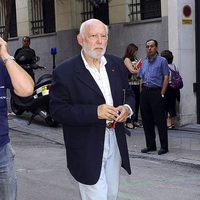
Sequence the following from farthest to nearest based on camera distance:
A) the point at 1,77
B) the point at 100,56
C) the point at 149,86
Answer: the point at 149,86 → the point at 100,56 → the point at 1,77

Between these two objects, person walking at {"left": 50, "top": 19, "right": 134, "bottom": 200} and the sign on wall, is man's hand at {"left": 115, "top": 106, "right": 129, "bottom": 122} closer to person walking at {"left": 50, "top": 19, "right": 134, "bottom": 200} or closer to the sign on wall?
A: person walking at {"left": 50, "top": 19, "right": 134, "bottom": 200}

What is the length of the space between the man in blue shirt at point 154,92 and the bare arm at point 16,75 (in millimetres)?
4453

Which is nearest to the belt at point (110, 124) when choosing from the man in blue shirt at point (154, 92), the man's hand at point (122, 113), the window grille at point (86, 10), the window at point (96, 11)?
the man's hand at point (122, 113)

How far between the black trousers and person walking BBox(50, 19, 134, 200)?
384 cm

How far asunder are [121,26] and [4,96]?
9.17 m

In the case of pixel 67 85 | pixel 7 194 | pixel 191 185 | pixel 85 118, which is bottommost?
pixel 191 185

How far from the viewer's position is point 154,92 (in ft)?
25.2

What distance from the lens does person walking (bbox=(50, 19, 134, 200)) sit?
3.63m

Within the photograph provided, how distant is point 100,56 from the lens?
12.4 ft

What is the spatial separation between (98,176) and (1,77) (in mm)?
1064

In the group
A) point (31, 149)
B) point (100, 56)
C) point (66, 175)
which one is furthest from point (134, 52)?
point (100, 56)

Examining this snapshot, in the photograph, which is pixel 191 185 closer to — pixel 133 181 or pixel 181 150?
pixel 133 181

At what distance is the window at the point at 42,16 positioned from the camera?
51.3 ft

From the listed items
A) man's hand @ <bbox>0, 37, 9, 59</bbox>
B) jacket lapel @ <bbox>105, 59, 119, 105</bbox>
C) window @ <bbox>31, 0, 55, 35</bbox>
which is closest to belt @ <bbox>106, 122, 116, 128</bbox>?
jacket lapel @ <bbox>105, 59, 119, 105</bbox>
